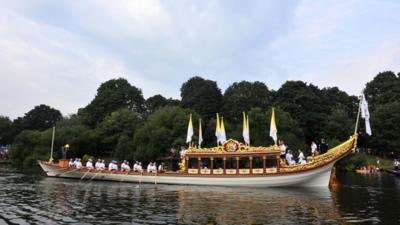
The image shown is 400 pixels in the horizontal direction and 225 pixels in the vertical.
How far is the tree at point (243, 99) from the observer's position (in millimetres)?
96312

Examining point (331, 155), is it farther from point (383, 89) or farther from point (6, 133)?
point (6, 133)

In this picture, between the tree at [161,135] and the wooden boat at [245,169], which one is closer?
the wooden boat at [245,169]

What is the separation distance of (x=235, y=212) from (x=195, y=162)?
22044 millimetres

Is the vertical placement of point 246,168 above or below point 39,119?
below

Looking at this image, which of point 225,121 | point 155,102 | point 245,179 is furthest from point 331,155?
point 155,102

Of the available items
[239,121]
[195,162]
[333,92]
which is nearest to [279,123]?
[239,121]

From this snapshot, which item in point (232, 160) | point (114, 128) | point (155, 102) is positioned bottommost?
point (232, 160)

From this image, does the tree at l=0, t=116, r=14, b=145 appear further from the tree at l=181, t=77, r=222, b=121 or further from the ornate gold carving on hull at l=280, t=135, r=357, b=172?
the ornate gold carving on hull at l=280, t=135, r=357, b=172

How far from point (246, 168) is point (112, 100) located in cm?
7704

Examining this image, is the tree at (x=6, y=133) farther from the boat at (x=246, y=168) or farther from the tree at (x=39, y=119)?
the boat at (x=246, y=168)

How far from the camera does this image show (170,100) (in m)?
120

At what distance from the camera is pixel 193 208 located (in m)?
26.9

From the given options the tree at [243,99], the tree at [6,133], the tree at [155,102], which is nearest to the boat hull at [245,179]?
the tree at [243,99]

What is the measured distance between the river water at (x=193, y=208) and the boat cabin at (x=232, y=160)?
25.2 feet
